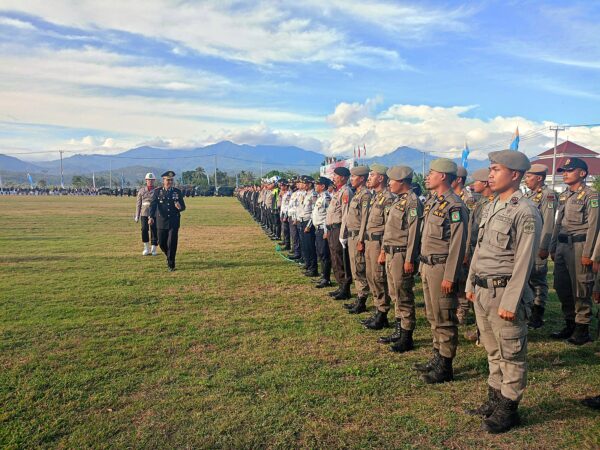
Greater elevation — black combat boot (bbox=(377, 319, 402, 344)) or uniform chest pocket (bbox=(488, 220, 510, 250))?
uniform chest pocket (bbox=(488, 220, 510, 250))

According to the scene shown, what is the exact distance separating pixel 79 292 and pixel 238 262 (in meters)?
3.73

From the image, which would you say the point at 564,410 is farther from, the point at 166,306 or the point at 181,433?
the point at 166,306

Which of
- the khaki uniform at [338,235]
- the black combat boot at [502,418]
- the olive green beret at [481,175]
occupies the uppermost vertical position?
the olive green beret at [481,175]

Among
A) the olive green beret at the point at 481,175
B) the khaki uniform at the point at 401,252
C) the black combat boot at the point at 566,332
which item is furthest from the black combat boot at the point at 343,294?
the black combat boot at the point at 566,332

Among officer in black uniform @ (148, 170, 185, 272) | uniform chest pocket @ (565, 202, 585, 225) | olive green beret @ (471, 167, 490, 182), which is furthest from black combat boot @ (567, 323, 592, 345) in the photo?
officer in black uniform @ (148, 170, 185, 272)

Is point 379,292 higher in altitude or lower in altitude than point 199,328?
higher

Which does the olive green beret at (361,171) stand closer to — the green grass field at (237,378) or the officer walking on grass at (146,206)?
the green grass field at (237,378)

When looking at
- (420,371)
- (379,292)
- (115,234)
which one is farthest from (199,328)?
(115,234)

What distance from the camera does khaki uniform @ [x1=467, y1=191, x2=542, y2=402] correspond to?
3.14 meters

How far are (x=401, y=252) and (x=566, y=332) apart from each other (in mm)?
2301

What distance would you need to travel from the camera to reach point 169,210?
9.45 metres

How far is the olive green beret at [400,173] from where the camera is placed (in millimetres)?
4980

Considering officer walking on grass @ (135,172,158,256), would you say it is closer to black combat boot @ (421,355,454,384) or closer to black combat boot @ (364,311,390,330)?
black combat boot @ (364,311,390,330)

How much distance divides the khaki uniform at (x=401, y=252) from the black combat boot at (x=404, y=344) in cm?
7
